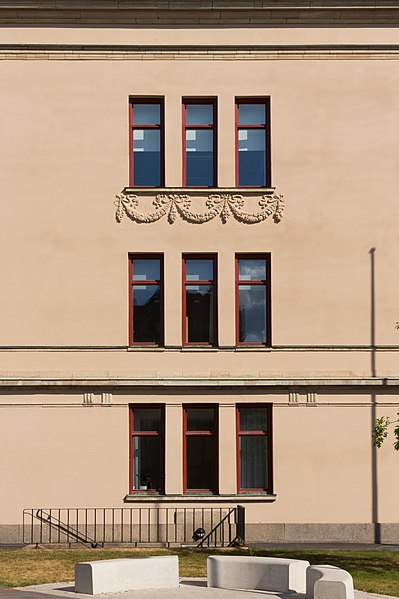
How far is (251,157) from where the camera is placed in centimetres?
3150

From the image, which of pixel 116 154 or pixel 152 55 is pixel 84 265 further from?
pixel 152 55

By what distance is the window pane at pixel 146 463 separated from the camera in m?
30.4

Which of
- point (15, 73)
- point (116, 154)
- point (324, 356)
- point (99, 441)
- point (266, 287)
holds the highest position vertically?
point (15, 73)

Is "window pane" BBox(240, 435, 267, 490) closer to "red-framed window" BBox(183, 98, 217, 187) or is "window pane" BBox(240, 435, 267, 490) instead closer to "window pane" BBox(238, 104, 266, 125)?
"red-framed window" BBox(183, 98, 217, 187)

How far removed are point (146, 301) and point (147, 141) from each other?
4.75 m

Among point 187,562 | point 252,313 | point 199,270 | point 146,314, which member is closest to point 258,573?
point 187,562

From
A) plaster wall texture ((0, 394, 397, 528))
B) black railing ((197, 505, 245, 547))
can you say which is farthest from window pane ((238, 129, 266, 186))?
black railing ((197, 505, 245, 547))

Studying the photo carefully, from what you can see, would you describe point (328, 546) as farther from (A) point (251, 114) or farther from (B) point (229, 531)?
(A) point (251, 114)

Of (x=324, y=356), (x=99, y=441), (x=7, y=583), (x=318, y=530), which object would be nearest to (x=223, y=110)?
(x=324, y=356)

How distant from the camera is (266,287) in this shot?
31.0m

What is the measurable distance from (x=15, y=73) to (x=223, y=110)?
616 cm

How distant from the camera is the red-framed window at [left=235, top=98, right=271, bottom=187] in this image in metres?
31.4

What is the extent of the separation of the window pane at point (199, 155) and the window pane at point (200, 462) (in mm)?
7547

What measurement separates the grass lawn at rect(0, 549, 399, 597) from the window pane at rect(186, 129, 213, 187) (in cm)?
1085
